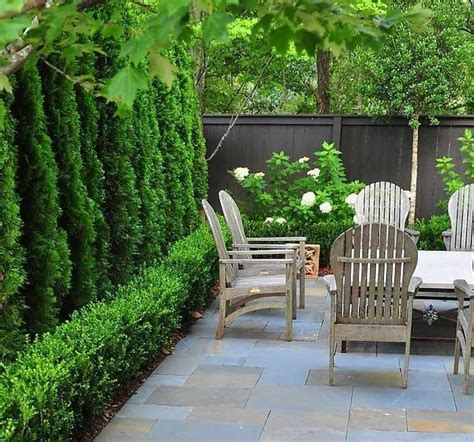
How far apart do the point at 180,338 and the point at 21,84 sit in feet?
7.60

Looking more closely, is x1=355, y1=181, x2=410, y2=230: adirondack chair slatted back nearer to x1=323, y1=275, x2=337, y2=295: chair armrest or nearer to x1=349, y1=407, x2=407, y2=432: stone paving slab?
x1=323, y1=275, x2=337, y2=295: chair armrest

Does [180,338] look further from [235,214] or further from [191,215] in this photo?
[191,215]

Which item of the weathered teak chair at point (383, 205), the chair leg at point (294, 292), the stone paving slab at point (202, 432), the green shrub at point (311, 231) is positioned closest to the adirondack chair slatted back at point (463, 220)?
the weathered teak chair at point (383, 205)

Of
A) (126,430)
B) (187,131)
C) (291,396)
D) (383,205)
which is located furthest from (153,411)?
(383,205)

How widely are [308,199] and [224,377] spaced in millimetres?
4048

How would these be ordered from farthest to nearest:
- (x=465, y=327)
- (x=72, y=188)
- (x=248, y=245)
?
(x=248, y=245), (x=72, y=188), (x=465, y=327)

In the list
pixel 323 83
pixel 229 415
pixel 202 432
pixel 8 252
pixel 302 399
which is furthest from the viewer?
pixel 323 83

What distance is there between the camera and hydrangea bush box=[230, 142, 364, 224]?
825cm

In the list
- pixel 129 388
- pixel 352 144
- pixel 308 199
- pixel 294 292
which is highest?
pixel 352 144

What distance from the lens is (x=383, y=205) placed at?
24.3 feet

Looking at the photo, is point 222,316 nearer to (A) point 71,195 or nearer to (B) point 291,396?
(B) point 291,396

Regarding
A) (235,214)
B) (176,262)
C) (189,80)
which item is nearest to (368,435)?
(176,262)

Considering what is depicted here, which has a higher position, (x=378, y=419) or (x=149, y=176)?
(x=149, y=176)

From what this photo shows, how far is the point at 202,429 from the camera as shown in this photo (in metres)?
3.51
